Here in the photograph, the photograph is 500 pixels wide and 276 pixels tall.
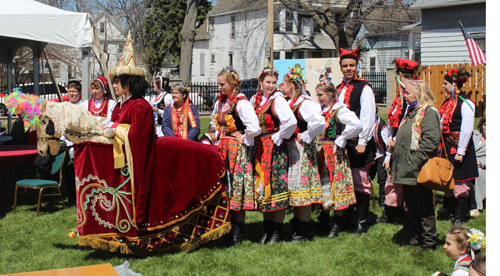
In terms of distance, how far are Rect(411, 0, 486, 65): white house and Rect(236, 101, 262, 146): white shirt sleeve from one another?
581 inches

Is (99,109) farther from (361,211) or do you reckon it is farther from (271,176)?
(361,211)

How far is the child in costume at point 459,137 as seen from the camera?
201 inches

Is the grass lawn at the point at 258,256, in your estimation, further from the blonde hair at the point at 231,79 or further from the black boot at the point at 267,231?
the blonde hair at the point at 231,79

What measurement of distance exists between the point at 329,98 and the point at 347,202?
1.16 m

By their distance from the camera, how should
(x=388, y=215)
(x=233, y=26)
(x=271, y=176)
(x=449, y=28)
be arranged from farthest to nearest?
(x=233, y=26)
(x=449, y=28)
(x=388, y=215)
(x=271, y=176)

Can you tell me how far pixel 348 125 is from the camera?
4.66m

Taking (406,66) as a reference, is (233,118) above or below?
below

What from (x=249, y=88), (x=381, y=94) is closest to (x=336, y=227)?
(x=249, y=88)

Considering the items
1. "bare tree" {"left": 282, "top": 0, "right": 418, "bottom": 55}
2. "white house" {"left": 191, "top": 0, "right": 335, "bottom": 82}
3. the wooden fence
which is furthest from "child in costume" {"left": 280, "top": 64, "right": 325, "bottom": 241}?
"white house" {"left": 191, "top": 0, "right": 335, "bottom": 82}

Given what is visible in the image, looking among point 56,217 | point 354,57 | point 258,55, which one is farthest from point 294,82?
point 258,55

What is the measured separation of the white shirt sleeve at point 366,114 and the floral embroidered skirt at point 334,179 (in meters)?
0.30

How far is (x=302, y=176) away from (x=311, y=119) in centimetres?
61

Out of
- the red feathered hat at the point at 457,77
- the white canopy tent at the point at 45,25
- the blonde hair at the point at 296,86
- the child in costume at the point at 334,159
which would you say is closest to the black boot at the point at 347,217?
the child in costume at the point at 334,159

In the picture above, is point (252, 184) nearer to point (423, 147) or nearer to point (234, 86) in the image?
point (234, 86)
